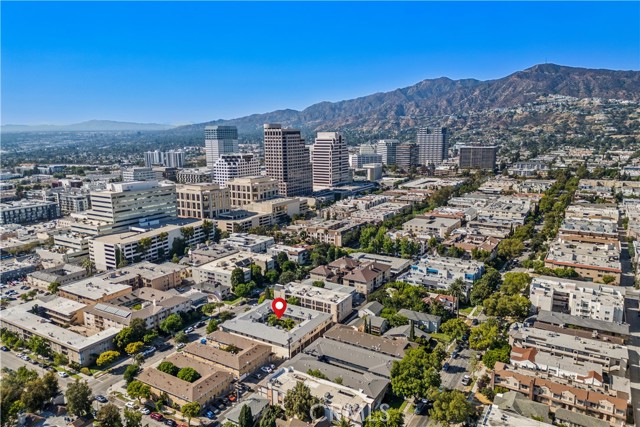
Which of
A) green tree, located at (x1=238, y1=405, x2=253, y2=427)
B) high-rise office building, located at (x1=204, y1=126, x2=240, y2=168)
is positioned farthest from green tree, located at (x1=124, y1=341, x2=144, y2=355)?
high-rise office building, located at (x1=204, y1=126, x2=240, y2=168)

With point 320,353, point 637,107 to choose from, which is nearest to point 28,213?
point 320,353

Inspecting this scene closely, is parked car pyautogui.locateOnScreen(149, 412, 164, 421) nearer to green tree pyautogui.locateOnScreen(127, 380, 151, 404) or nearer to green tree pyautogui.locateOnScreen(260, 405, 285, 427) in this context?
green tree pyautogui.locateOnScreen(127, 380, 151, 404)

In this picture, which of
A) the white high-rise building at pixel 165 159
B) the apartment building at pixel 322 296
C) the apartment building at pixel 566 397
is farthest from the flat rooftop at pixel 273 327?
the white high-rise building at pixel 165 159

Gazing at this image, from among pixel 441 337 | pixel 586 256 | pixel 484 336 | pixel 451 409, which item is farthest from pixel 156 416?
pixel 586 256

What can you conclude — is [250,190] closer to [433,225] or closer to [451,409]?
[433,225]

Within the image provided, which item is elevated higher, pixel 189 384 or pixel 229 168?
pixel 229 168
